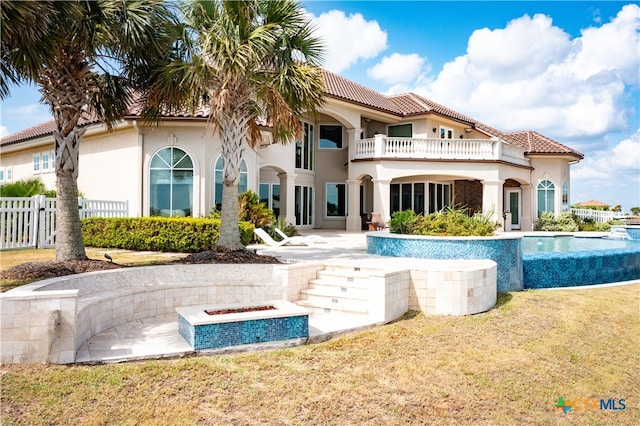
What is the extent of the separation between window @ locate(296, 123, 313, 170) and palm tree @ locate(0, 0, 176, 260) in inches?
593

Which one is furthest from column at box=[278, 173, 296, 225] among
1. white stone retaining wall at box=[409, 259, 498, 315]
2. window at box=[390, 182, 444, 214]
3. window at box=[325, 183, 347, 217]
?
white stone retaining wall at box=[409, 259, 498, 315]

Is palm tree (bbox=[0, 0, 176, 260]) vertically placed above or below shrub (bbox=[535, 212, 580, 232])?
above

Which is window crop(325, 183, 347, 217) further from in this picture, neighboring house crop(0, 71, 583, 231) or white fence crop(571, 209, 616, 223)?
white fence crop(571, 209, 616, 223)

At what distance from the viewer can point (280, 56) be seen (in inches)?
465

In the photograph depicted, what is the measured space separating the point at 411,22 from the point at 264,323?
14.7 m

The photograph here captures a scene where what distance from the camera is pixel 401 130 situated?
97.0 feet

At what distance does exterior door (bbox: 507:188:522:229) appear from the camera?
31391 mm

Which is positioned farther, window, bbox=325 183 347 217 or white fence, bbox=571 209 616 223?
white fence, bbox=571 209 616 223

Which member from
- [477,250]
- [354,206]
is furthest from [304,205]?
[477,250]

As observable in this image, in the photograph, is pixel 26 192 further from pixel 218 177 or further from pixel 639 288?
pixel 639 288

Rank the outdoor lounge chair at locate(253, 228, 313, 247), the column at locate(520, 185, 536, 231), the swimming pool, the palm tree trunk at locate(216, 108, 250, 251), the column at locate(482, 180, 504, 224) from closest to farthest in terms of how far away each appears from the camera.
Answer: the palm tree trunk at locate(216, 108, 250, 251) → the swimming pool → the outdoor lounge chair at locate(253, 228, 313, 247) → the column at locate(482, 180, 504, 224) → the column at locate(520, 185, 536, 231)

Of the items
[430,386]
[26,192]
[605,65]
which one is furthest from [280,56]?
[605,65]

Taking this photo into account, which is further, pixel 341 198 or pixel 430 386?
pixel 341 198

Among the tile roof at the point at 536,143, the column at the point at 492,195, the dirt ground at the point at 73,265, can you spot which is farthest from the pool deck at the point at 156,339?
the tile roof at the point at 536,143
